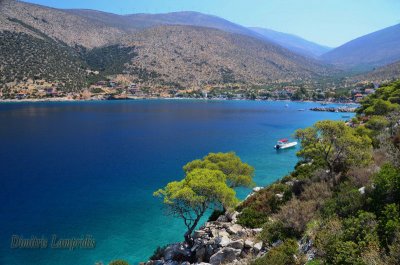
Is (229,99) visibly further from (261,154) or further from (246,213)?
(246,213)

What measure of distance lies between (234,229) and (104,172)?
27.6 meters

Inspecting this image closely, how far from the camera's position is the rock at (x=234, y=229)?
52.3 ft

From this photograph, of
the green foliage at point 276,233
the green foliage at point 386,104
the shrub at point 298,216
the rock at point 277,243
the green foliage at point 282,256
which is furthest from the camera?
the green foliage at point 386,104

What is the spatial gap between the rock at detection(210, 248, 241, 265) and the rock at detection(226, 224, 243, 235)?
2.30 metres

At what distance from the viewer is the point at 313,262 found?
920 cm

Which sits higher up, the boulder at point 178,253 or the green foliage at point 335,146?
the green foliage at point 335,146

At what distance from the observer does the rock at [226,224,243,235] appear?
52.3 feet

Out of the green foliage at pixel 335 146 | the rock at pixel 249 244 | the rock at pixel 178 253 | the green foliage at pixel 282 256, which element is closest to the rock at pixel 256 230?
the rock at pixel 249 244

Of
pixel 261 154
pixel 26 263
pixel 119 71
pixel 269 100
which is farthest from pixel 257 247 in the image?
pixel 119 71

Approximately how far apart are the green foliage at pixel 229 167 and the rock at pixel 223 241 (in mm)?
8895

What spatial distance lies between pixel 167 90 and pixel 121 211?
14884 cm

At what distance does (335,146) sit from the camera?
19.5 metres

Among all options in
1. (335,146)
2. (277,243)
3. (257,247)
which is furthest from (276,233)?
(335,146)

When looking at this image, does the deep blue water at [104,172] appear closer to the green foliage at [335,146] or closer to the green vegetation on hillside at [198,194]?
the green vegetation on hillside at [198,194]
